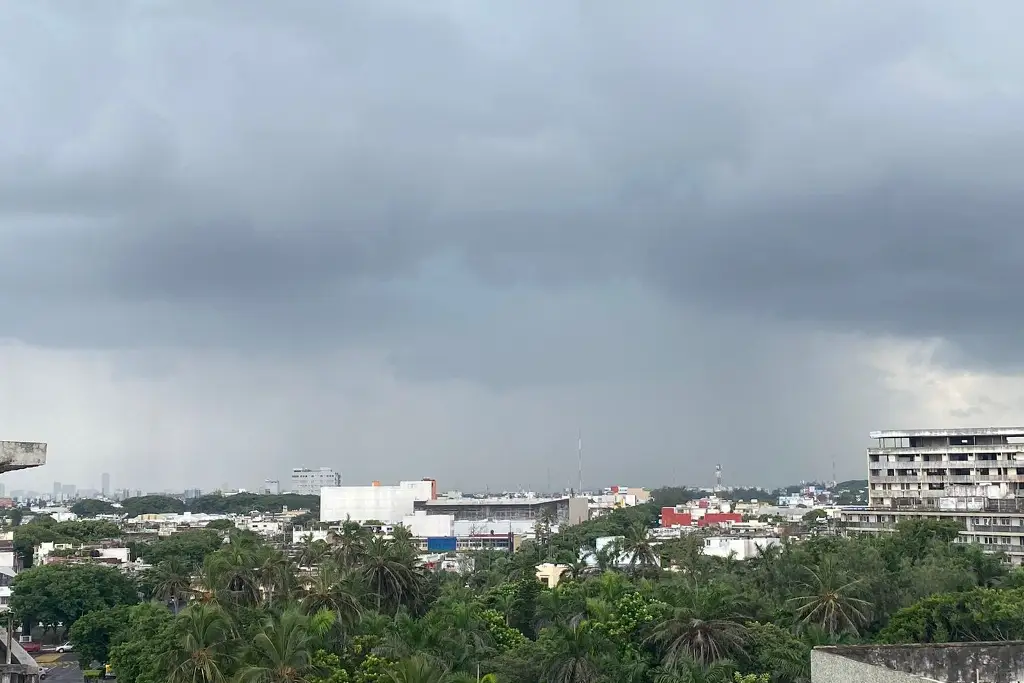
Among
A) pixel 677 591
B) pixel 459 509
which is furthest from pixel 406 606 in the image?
pixel 459 509

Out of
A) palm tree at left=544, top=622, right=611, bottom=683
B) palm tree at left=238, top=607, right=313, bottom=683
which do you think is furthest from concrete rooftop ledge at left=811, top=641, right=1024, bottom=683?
palm tree at left=238, top=607, right=313, bottom=683

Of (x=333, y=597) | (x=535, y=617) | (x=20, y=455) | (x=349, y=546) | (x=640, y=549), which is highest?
(x=20, y=455)

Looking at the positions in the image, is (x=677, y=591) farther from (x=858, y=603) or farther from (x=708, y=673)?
(x=858, y=603)

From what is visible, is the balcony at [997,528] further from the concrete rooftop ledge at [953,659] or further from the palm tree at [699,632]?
the concrete rooftop ledge at [953,659]

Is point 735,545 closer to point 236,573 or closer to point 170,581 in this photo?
point 170,581

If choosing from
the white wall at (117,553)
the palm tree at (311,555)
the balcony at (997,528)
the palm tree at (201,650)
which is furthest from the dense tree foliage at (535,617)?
the white wall at (117,553)

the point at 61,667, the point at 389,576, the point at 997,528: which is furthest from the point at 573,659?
the point at 997,528

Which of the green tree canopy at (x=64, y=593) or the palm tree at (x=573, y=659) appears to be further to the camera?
the green tree canopy at (x=64, y=593)
